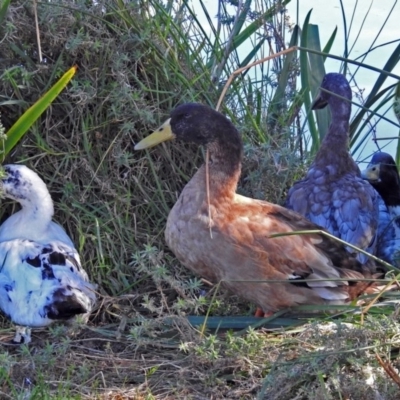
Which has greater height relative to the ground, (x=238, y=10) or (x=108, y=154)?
(x=238, y=10)

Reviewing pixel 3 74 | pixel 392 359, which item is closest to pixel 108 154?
pixel 3 74

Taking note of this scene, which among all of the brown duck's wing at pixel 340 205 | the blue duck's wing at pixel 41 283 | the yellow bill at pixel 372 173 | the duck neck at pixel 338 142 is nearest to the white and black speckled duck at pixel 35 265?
the blue duck's wing at pixel 41 283

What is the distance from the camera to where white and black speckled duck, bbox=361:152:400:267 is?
4234mm

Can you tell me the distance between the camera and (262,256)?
3.51 meters

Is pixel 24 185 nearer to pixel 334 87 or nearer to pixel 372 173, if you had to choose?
pixel 334 87

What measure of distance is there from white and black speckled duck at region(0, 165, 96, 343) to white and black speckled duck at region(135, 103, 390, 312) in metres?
0.40

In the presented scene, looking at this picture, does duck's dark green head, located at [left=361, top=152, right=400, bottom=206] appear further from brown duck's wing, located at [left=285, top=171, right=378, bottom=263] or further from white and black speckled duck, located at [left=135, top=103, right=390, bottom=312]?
white and black speckled duck, located at [left=135, top=103, right=390, bottom=312]

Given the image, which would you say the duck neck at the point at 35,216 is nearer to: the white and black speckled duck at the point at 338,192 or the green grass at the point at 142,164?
the green grass at the point at 142,164

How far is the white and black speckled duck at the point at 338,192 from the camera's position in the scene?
410cm

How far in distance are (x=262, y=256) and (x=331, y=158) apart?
86cm

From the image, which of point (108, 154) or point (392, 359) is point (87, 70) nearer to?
point (108, 154)

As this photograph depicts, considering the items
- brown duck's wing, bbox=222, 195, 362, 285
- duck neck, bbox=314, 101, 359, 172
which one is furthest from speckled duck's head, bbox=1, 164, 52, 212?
duck neck, bbox=314, 101, 359, 172

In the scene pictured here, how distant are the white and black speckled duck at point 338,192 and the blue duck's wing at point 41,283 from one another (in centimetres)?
107

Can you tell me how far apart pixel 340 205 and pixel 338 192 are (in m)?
0.06
